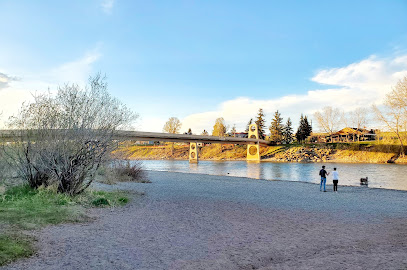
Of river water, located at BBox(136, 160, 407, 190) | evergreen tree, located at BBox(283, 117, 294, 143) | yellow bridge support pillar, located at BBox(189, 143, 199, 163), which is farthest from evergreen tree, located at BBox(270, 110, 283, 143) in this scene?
river water, located at BBox(136, 160, 407, 190)

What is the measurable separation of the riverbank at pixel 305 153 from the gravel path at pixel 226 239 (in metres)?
32.3

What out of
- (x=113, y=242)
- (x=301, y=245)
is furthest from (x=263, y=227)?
(x=113, y=242)

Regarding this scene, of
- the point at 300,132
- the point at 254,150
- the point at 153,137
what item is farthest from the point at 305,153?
the point at 153,137

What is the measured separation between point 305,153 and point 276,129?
1803cm

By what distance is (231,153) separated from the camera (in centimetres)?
10369

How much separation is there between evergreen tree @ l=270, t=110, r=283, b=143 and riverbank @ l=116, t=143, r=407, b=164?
349cm

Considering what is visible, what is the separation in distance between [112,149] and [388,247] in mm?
9638

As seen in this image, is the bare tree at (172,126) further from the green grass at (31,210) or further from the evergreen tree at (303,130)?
the green grass at (31,210)

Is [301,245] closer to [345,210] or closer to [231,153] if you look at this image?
[345,210]

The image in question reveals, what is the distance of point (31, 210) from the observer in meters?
9.32

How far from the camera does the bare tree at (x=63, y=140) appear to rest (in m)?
11.6

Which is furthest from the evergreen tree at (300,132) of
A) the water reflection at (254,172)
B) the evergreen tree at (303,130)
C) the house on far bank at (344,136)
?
the water reflection at (254,172)

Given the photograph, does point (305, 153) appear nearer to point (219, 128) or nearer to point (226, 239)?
point (219, 128)

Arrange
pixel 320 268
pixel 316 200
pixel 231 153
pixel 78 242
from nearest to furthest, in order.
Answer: pixel 320 268
pixel 78 242
pixel 316 200
pixel 231 153
